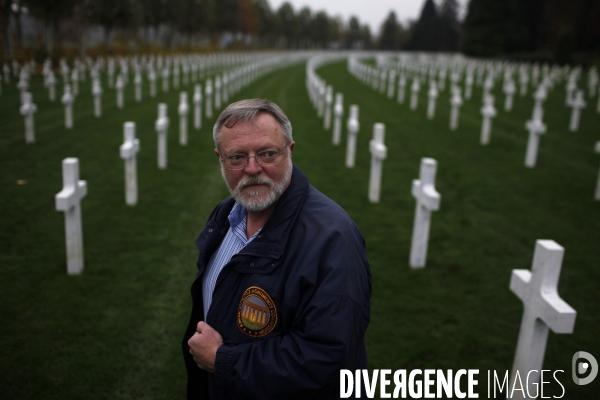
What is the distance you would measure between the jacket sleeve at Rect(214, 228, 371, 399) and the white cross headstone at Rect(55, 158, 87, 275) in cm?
351

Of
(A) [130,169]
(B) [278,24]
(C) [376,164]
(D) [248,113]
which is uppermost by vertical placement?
(B) [278,24]

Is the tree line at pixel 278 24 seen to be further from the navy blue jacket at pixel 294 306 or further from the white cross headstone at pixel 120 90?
the navy blue jacket at pixel 294 306

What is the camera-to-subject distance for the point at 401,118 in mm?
17141

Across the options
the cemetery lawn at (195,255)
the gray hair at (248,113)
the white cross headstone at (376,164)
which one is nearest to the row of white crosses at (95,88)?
the cemetery lawn at (195,255)

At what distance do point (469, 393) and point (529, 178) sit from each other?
6.83 meters

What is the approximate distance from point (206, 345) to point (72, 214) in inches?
138

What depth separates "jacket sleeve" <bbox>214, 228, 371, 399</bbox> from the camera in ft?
6.34

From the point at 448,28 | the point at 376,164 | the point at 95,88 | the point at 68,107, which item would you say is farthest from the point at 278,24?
the point at 376,164

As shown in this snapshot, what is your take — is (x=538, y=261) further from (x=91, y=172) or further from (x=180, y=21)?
(x=180, y=21)

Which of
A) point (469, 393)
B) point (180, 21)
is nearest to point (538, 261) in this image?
point (469, 393)

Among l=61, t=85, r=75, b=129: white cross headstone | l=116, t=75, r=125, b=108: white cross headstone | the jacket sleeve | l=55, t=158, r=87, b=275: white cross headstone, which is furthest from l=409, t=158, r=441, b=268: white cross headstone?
l=116, t=75, r=125, b=108: white cross headstone

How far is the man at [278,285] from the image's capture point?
6.41 feet

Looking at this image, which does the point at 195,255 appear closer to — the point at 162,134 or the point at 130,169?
the point at 130,169

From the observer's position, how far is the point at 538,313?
310cm
